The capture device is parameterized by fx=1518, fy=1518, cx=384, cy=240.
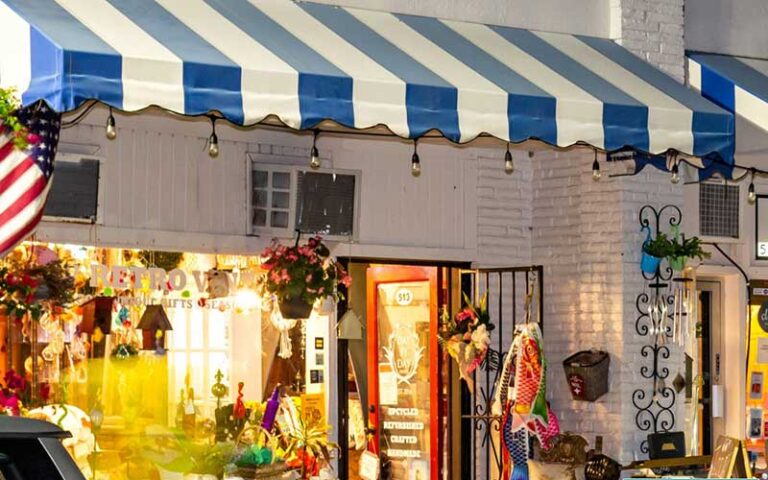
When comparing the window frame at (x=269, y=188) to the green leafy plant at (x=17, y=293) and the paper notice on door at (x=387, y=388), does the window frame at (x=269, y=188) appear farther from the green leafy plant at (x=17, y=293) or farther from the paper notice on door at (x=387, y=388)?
the paper notice on door at (x=387, y=388)

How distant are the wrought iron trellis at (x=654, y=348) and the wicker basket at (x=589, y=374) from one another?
27 centimetres

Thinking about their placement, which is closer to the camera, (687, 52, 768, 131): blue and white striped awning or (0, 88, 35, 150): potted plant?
(0, 88, 35, 150): potted plant

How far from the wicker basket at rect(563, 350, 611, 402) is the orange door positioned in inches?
54.1

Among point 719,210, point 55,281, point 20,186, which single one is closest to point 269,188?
point 55,281

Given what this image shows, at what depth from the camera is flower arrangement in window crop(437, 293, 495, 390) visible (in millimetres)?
11688

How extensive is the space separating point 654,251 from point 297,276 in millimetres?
2805

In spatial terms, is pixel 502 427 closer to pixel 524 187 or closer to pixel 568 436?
pixel 568 436

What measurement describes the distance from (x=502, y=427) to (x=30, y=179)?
444cm

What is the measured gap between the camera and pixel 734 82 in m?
11.0

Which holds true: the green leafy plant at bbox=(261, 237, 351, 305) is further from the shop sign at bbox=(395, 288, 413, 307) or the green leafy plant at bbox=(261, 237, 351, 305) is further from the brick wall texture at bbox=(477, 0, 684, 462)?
the shop sign at bbox=(395, 288, 413, 307)

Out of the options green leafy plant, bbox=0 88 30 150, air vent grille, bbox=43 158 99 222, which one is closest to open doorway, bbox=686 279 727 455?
air vent grille, bbox=43 158 99 222

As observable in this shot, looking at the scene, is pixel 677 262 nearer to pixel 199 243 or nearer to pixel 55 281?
pixel 199 243

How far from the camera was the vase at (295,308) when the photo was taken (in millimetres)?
10656

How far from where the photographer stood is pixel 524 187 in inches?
486
